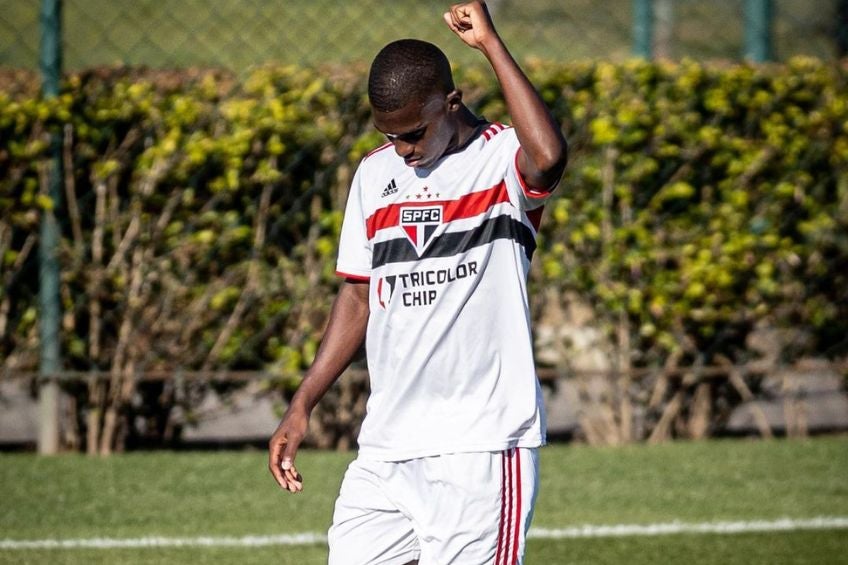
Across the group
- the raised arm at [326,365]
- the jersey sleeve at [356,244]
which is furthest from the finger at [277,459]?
the jersey sleeve at [356,244]

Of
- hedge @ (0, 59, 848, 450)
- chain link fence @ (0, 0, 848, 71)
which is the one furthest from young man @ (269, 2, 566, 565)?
chain link fence @ (0, 0, 848, 71)

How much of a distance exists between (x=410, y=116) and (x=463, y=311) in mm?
509

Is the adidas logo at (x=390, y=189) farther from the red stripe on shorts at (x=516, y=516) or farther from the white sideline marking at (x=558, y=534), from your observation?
the white sideline marking at (x=558, y=534)

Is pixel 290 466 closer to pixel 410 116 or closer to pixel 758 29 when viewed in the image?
pixel 410 116

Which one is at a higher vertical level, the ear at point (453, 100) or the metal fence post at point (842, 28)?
the metal fence post at point (842, 28)

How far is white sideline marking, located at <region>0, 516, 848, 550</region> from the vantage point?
5.49 meters

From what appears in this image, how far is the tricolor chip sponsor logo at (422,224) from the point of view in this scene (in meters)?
3.45

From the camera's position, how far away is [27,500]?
247 inches

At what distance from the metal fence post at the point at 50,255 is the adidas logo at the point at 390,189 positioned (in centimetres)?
396

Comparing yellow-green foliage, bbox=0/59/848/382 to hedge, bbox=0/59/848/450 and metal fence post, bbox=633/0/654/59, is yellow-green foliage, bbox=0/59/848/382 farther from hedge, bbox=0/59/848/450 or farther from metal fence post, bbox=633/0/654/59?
metal fence post, bbox=633/0/654/59

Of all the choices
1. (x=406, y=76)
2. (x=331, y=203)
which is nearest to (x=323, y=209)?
(x=331, y=203)

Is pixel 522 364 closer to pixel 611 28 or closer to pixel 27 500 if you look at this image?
pixel 27 500

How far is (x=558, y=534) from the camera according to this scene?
18.7ft

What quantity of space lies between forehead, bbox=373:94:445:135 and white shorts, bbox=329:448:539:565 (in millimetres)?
823
